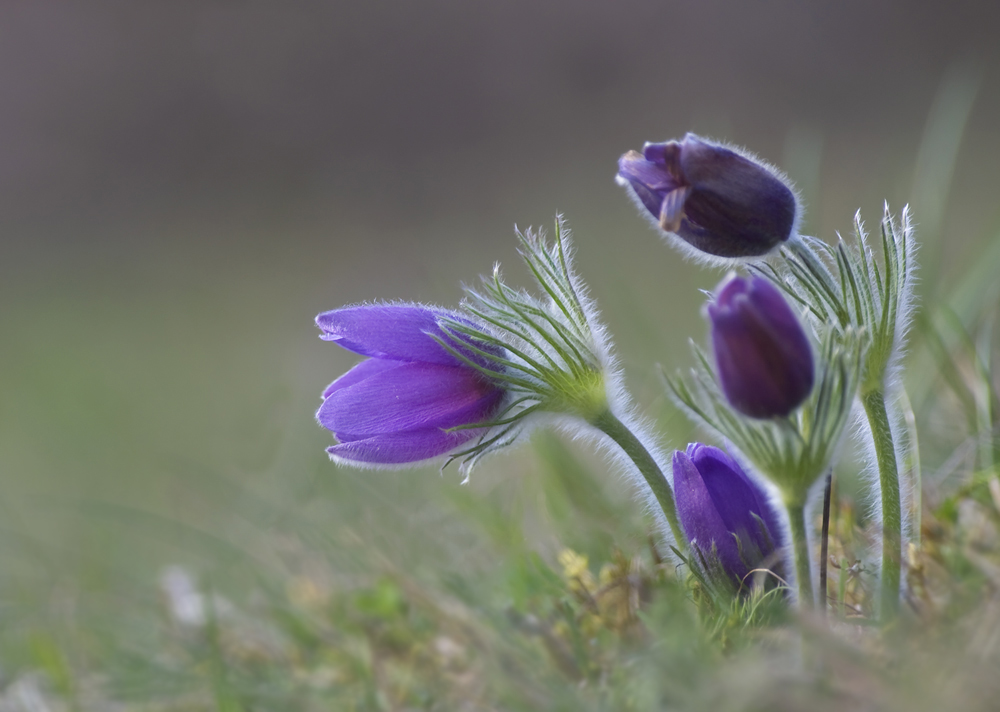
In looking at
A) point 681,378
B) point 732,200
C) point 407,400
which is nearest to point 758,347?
point 681,378

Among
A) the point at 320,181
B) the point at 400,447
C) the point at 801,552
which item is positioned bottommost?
the point at 801,552

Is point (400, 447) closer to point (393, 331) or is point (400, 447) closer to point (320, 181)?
point (393, 331)

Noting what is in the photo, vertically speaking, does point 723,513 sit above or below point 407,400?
below

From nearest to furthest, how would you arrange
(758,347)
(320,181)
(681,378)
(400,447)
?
(758,347), (681,378), (400,447), (320,181)

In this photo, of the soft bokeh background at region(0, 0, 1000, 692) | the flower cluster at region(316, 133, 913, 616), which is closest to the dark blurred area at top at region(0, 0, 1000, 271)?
the soft bokeh background at region(0, 0, 1000, 692)

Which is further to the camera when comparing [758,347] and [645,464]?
[645,464]

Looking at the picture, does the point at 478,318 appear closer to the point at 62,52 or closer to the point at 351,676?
the point at 351,676

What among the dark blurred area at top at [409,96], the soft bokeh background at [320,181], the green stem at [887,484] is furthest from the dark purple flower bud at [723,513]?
the dark blurred area at top at [409,96]

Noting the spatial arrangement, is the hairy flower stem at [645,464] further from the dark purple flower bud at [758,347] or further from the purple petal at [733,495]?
the dark purple flower bud at [758,347]
